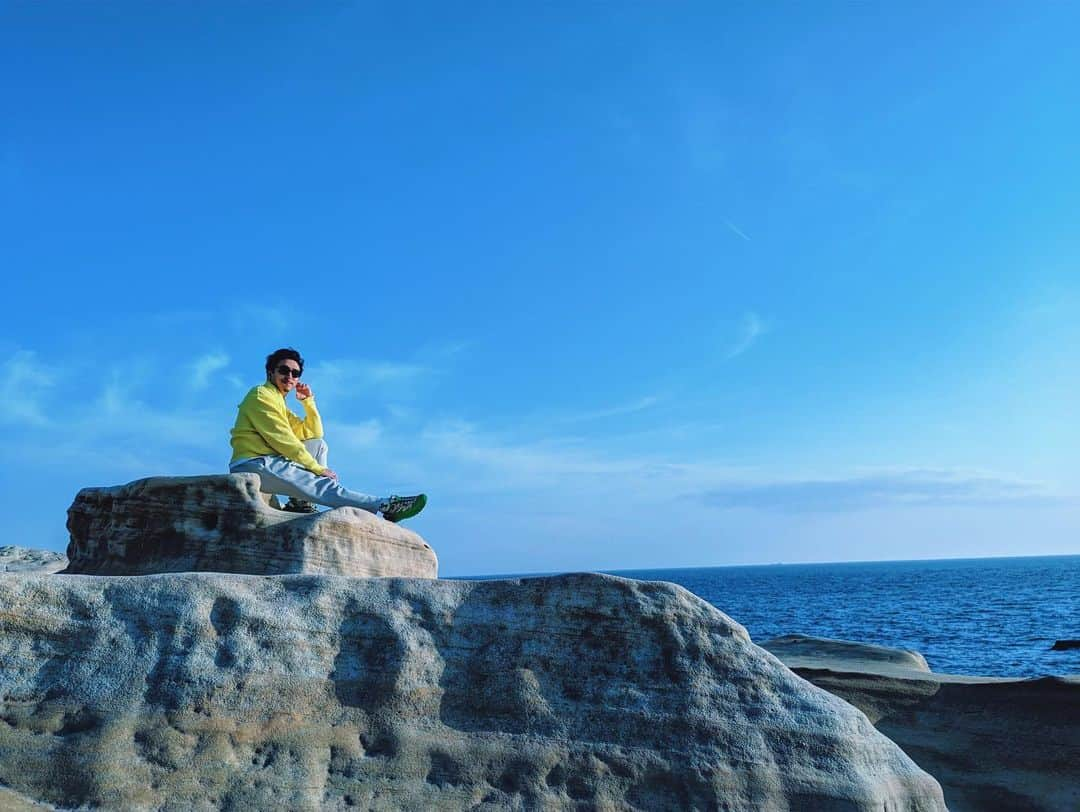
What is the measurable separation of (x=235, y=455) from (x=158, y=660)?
12.7 feet

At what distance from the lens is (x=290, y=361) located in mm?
10250

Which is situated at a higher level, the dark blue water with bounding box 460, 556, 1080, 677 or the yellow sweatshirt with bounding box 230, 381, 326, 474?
the yellow sweatshirt with bounding box 230, 381, 326, 474

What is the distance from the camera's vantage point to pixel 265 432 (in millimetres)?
9797

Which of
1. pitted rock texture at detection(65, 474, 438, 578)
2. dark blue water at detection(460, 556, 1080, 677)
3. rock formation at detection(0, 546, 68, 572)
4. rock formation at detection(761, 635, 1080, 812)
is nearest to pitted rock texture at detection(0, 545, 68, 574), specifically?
rock formation at detection(0, 546, 68, 572)

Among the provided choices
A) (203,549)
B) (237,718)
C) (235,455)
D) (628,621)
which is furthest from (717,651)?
(235,455)

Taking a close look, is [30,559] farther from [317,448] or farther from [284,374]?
[284,374]

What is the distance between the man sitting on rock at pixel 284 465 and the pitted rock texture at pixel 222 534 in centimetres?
42

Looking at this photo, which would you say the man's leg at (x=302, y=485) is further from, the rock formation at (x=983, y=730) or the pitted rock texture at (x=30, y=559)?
the rock formation at (x=983, y=730)

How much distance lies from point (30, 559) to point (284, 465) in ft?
23.0

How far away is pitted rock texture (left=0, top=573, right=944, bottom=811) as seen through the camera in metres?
6.02

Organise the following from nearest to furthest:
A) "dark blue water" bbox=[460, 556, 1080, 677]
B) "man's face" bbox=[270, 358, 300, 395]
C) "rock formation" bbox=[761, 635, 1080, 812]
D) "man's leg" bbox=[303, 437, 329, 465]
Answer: "rock formation" bbox=[761, 635, 1080, 812], "man's face" bbox=[270, 358, 300, 395], "man's leg" bbox=[303, 437, 329, 465], "dark blue water" bbox=[460, 556, 1080, 677]

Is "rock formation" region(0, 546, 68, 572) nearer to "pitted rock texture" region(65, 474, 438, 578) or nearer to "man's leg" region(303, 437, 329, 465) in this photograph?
"pitted rock texture" region(65, 474, 438, 578)

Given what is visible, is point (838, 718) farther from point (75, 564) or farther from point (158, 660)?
point (75, 564)

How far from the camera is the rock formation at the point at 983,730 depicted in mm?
9492
